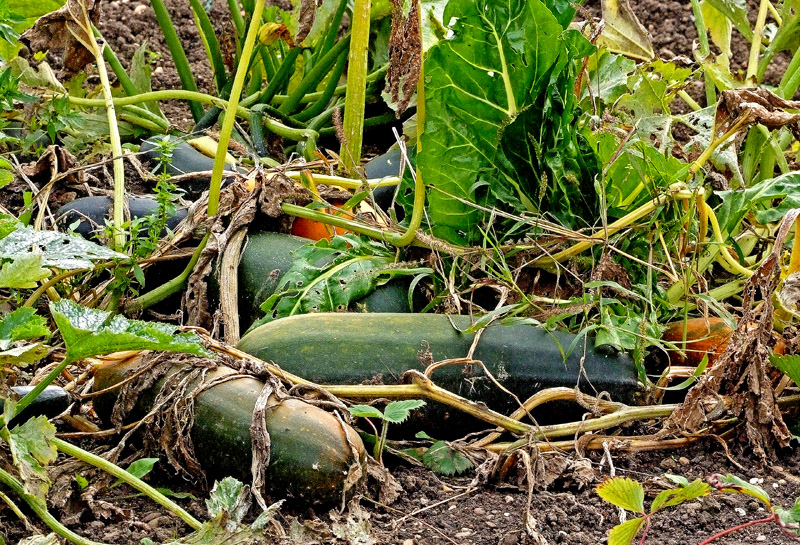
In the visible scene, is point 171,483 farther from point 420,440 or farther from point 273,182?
point 273,182

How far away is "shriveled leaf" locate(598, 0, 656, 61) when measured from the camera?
129 inches

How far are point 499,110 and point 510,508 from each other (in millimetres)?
979

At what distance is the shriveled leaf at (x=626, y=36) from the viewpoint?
10.8 feet

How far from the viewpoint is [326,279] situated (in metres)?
2.38

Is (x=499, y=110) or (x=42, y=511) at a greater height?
(x=499, y=110)

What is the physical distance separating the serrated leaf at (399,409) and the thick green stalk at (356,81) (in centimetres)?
90

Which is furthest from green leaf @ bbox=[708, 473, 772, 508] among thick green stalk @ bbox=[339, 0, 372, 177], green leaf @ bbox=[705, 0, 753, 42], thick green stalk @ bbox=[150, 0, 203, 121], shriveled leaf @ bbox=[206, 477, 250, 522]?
thick green stalk @ bbox=[150, 0, 203, 121]

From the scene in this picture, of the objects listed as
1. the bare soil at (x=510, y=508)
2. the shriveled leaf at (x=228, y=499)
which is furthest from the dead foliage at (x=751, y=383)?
the shriveled leaf at (x=228, y=499)

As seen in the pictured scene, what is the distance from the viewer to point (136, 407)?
6.58ft

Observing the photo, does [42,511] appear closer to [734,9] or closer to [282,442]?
[282,442]

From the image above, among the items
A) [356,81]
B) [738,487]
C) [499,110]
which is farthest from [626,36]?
[738,487]

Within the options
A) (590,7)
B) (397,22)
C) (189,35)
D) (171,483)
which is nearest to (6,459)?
(171,483)

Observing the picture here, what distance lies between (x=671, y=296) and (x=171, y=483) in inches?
50.4

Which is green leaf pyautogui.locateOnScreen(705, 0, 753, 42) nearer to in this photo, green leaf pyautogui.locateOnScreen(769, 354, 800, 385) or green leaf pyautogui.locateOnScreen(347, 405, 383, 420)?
green leaf pyautogui.locateOnScreen(769, 354, 800, 385)
